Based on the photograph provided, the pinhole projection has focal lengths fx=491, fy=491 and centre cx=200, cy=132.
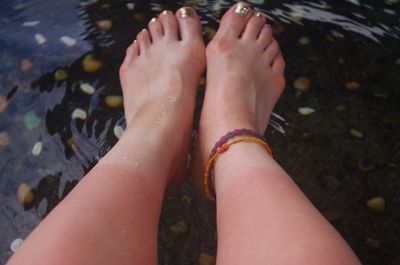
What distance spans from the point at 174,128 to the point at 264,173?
288 millimetres

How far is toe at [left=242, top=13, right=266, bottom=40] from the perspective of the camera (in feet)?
4.74

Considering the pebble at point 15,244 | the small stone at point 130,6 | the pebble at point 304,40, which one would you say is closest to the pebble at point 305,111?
the pebble at point 304,40

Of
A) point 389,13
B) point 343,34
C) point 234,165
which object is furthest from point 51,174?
point 389,13

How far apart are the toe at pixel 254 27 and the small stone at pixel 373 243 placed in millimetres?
675

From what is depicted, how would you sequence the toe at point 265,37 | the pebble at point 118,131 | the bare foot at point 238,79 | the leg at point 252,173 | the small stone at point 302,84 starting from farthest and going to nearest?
the toe at point 265,37
the small stone at point 302,84
the pebble at point 118,131
the bare foot at point 238,79
the leg at point 252,173

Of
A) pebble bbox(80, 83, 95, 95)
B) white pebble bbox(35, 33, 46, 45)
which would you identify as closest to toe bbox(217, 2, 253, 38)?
pebble bbox(80, 83, 95, 95)

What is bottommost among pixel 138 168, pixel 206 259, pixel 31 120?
pixel 206 259

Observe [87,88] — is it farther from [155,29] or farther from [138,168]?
[138,168]

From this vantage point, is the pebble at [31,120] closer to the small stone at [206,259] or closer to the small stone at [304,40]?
the small stone at [206,259]

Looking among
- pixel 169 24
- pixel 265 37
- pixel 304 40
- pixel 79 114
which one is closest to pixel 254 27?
pixel 265 37

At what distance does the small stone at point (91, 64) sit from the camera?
1369 mm

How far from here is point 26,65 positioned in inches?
54.2

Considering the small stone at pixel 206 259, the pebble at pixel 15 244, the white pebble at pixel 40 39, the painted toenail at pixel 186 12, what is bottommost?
the small stone at pixel 206 259

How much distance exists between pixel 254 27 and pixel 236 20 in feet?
0.20
